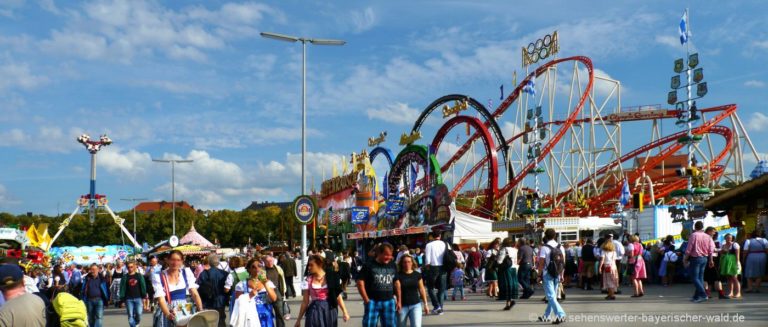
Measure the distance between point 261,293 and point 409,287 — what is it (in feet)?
5.77

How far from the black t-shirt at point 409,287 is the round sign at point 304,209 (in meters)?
11.3

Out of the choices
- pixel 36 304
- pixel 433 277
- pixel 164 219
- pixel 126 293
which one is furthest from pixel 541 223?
pixel 164 219

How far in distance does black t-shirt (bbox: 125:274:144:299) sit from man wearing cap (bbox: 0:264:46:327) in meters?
8.62

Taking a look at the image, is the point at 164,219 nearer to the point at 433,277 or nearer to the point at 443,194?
the point at 443,194

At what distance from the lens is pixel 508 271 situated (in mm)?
14578

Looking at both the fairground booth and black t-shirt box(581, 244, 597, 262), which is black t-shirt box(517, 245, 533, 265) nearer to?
black t-shirt box(581, 244, 597, 262)

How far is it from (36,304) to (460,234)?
2946cm

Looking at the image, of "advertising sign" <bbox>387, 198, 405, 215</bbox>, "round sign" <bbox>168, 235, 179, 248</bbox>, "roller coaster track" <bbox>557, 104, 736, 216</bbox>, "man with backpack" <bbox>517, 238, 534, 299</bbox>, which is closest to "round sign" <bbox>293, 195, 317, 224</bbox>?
"man with backpack" <bbox>517, 238, 534, 299</bbox>

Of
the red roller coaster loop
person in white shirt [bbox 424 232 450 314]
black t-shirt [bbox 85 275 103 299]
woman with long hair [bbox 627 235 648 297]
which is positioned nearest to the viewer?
black t-shirt [bbox 85 275 103 299]

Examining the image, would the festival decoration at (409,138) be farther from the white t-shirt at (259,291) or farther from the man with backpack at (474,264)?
the white t-shirt at (259,291)

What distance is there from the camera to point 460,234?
34312mm

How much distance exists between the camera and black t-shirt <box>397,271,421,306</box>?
28.2ft

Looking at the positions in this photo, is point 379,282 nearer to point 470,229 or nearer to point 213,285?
point 213,285

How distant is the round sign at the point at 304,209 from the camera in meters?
19.8
